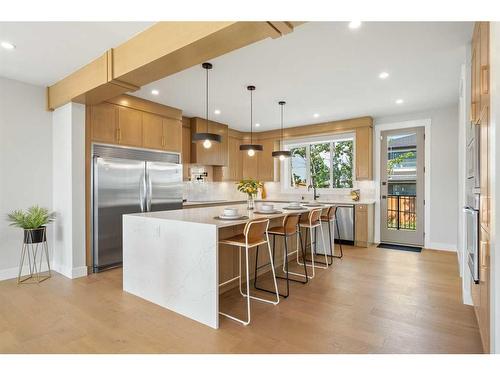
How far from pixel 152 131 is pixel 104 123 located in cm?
75

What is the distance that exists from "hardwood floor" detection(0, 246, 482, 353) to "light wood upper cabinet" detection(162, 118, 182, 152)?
2.34m

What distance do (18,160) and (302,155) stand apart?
554cm

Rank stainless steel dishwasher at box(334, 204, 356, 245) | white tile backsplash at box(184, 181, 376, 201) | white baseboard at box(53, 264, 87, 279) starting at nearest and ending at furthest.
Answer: white baseboard at box(53, 264, 87, 279)
stainless steel dishwasher at box(334, 204, 356, 245)
white tile backsplash at box(184, 181, 376, 201)

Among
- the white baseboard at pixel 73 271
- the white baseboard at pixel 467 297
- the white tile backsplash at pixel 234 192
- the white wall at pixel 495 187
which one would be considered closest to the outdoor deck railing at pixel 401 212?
the white tile backsplash at pixel 234 192

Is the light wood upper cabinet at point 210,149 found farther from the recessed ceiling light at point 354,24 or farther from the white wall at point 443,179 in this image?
the white wall at point 443,179

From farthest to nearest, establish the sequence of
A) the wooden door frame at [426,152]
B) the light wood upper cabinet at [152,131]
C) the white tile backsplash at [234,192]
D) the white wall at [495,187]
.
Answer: the white tile backsplash at [234,192] < the wooden door frame at [426,152] < the light wood upper cabinet at [152,131] < the white wall at [495,187]

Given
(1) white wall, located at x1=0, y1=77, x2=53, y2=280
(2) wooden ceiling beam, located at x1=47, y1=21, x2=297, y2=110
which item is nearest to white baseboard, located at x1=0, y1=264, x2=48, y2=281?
(1) white wall, located at x1=0, y1=77, x2=53, y2=280

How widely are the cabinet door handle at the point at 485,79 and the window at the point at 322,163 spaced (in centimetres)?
418

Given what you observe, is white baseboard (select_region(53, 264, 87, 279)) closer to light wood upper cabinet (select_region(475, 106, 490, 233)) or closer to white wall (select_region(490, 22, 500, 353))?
white wall (select_region(490, 22, 500, 353))

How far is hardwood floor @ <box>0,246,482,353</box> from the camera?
2.08 meters

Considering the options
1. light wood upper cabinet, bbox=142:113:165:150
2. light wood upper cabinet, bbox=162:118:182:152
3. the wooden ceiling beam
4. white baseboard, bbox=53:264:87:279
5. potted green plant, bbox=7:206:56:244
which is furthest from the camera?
light wood upper cabinet, bbox=162:118:182:152

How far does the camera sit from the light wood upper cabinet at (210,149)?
5668 millimetres

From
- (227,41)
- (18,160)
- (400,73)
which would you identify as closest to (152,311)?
(227,41)

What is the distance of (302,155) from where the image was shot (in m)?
7.01
